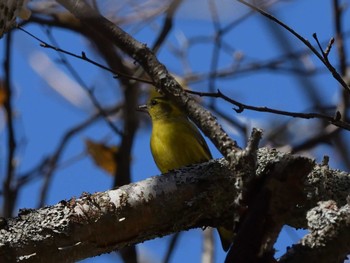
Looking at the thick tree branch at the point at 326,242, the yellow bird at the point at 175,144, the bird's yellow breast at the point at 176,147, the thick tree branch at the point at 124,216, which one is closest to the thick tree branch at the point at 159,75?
the thick tree branch at the point at 124,216

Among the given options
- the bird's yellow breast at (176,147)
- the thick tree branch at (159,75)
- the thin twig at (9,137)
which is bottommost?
the thick tree branch at (159,75)

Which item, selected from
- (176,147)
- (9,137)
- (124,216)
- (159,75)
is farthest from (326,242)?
(9,137)

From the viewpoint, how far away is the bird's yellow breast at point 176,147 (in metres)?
4.12

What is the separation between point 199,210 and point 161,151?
6.36 feet

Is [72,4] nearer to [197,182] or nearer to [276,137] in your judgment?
[197,182]

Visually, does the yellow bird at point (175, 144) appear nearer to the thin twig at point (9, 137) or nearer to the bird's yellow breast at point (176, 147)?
the bird's yellow breast at point (176, 147)

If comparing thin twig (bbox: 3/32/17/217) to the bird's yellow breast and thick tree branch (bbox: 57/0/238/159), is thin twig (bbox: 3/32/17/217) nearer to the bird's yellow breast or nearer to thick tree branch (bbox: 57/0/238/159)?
the bird's yellow breast

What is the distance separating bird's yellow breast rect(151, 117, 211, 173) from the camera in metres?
4.12

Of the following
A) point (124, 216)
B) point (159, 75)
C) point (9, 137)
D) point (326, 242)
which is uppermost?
point (9, 137)

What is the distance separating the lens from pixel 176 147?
164 inches

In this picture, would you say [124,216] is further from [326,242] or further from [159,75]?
[326,242]

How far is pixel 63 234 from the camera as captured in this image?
2113mm

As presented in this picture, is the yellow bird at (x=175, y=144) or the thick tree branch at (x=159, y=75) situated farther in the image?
the yellow bird at (x=175, y=144)

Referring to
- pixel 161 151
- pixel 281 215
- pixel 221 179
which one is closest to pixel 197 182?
pixel 221 179
